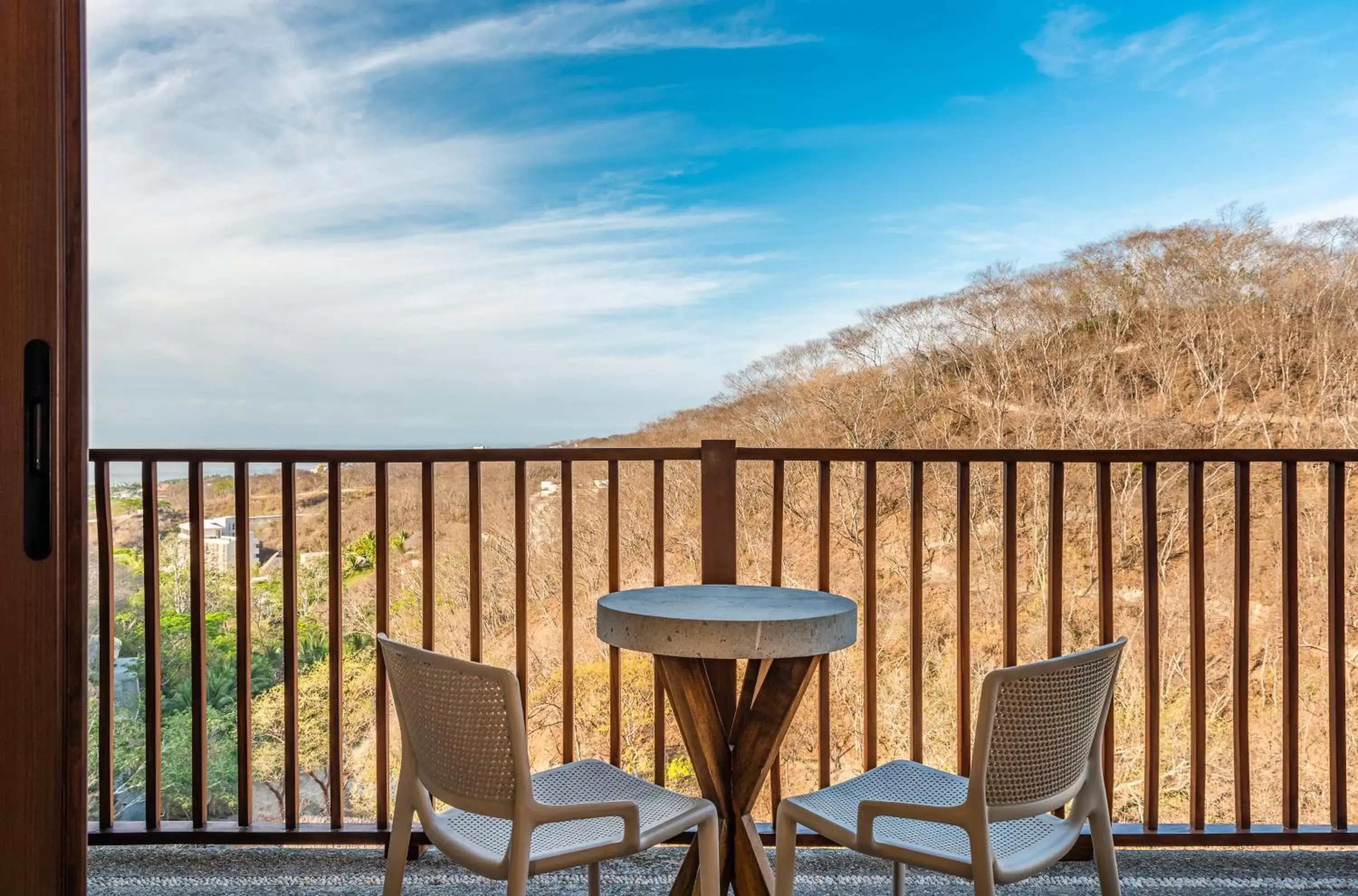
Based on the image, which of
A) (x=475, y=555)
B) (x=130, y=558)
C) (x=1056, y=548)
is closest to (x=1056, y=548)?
(x=1056, y=548)

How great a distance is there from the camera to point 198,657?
252 cm

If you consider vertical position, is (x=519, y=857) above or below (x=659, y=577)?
below

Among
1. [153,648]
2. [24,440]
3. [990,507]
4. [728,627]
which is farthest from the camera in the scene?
[990,507]

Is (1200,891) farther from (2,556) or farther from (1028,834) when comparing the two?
(2,556)

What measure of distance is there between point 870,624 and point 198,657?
6.58 feet

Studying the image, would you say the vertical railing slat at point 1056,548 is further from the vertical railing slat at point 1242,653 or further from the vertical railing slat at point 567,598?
the vertical railing slat at point 567,598

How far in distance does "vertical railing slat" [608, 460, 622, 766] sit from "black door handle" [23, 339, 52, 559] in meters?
1.38

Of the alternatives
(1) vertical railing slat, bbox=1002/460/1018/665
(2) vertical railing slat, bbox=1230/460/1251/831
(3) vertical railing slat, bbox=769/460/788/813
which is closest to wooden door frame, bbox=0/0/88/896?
(3) vertical railing slat, bbox=769/460/788/813

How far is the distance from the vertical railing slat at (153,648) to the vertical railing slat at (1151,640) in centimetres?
287

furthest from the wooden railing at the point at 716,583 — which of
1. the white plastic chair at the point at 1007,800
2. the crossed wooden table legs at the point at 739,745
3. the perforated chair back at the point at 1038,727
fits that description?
the perforated chair back at the point at 1038,727

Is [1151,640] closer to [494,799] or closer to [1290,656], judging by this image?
[1290,656]

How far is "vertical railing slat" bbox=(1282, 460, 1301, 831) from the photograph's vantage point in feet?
8.09

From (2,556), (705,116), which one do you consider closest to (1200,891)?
(2,556)

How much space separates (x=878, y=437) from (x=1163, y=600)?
3499mm
